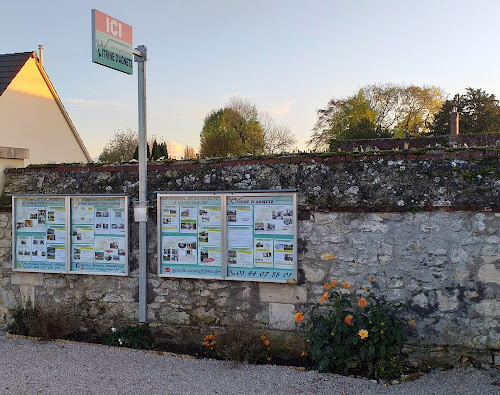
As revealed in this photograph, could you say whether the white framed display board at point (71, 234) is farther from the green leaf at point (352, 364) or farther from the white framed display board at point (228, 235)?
the green leaf at point (352, 364)

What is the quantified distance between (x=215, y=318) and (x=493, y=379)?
3.02m

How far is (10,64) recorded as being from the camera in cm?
1602

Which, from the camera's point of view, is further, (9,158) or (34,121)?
(34,121)

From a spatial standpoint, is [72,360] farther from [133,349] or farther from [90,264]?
[90,264]

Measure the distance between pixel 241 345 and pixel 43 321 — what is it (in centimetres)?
268

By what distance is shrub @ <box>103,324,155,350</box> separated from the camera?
538 centimetres

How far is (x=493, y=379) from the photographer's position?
4238 millimetres

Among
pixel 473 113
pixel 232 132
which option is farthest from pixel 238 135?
pixel 473 113

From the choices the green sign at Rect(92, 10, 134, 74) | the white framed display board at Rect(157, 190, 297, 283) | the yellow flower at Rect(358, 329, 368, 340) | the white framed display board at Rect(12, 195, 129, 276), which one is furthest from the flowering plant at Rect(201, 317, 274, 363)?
the green sign at Rect(92, 10, 134, 74)

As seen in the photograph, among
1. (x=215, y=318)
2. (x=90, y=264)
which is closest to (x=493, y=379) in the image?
(x=215, y=318)

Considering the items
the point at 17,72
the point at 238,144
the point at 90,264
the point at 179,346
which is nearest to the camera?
the point at 179,346

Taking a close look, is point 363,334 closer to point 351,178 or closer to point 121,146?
point 351,178

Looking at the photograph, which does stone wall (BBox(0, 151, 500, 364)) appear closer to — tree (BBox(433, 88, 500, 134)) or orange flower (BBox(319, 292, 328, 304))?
orange flower (BBox(319, 292, 328, 304))

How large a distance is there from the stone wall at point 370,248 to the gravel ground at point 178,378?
1.50 feet
